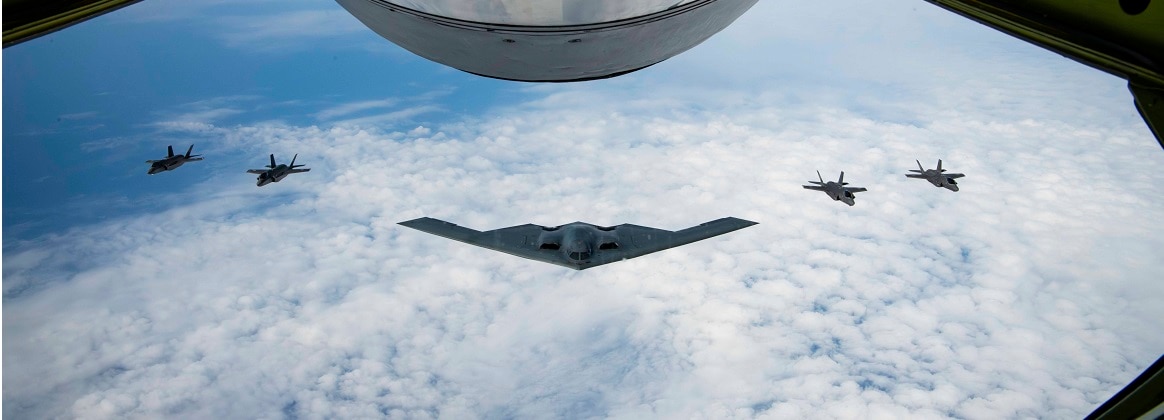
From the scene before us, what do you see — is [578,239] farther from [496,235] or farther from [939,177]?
[939,177]

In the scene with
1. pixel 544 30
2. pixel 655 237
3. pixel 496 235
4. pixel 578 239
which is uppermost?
pixel 655 237

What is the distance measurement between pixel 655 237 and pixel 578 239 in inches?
94.9

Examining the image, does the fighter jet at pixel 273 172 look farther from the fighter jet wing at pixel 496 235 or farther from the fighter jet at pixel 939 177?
the fighter jet at pixel 939 177

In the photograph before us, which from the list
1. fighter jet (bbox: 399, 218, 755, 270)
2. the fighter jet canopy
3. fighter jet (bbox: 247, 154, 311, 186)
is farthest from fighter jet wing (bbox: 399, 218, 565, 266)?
the fighter jet canopy

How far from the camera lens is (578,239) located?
18.6 m

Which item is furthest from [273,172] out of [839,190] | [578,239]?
[839,190]

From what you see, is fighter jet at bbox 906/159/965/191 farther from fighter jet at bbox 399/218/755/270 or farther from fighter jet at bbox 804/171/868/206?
fighter jet at bbox 399/218/755/270

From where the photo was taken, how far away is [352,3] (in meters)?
4.36

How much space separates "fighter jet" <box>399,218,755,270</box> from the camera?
18.6 metres

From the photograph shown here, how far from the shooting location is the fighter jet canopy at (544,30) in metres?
3.86

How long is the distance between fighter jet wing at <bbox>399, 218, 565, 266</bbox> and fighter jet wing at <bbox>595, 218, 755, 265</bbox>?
201 cm

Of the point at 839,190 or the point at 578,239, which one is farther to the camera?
the point at 839,190

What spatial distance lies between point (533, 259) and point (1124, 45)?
1608 cm

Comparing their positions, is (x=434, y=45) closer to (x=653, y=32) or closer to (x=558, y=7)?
(x=558, y=7)
